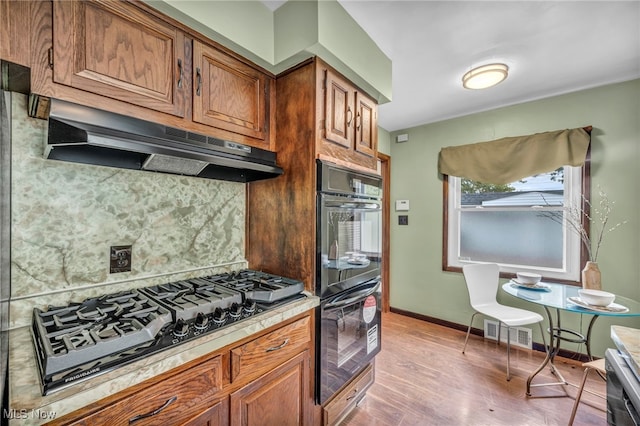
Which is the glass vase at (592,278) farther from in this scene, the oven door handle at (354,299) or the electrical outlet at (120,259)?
the electrical outlet at (120,259)

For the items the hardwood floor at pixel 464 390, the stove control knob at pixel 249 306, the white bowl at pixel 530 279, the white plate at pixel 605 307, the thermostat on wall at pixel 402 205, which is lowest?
the hardwood floor at pixel 464 390

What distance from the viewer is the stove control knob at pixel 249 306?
3.77 feet

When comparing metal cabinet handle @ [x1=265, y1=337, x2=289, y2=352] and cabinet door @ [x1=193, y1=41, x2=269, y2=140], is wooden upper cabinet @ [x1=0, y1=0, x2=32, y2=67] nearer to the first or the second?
cabinet door @ [x1=193, y1=41, x2=269, y2=140]

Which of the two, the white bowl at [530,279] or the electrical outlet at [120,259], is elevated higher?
the electrical outlet at [120,259]

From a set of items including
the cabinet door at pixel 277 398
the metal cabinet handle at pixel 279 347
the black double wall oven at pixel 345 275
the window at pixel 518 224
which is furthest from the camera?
the window at pixel 518 224

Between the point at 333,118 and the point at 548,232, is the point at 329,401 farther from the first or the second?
the point at 548,232

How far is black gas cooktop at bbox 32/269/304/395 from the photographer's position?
28.2 inches

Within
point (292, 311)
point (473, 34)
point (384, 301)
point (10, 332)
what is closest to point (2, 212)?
point (10, 332)

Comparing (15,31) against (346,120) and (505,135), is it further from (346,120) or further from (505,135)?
(505,135)

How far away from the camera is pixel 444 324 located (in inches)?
124

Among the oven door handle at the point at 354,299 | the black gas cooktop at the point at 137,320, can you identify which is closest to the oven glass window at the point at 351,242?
the oven door handle at the point at 354,299

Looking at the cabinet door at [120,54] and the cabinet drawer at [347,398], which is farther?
the cabinet drawer at [347,398]

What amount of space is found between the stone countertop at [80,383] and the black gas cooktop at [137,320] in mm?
23

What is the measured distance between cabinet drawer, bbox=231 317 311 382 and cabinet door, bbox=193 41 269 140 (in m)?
1.09
